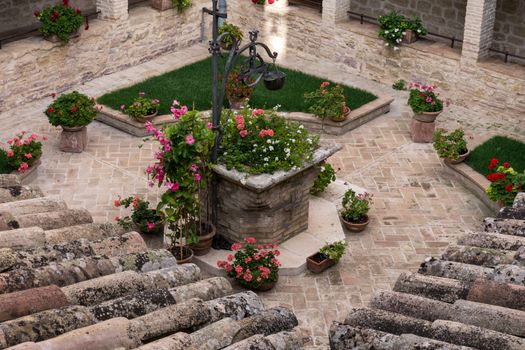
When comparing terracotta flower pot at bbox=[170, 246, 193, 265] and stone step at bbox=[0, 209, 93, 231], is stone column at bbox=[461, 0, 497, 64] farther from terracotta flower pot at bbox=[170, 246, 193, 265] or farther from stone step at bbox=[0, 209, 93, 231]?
stone step at bbox=[0, 209, 93, 231]

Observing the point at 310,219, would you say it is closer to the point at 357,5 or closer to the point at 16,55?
the point at 16,55

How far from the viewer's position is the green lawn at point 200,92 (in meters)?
15.9

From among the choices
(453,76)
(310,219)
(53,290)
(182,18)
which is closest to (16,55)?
(182,18)

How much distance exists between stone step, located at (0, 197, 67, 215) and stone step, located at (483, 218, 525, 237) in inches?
150

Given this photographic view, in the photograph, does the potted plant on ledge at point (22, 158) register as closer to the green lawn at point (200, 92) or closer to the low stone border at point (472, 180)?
the green lawn at point (200, 92)

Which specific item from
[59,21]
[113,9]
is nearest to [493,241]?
[59,21]

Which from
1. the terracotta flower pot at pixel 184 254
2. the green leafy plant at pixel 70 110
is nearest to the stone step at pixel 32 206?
the terracotta flower pot at pixel 184 254

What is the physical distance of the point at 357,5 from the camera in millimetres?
19109

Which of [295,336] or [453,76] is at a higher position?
[295,336]

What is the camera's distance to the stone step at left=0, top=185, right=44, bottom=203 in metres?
8.65

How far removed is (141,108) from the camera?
49.1 feet

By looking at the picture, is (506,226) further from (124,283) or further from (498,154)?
(498,154)

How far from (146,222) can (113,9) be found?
6.45 m

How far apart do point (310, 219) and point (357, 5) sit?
7968mm
